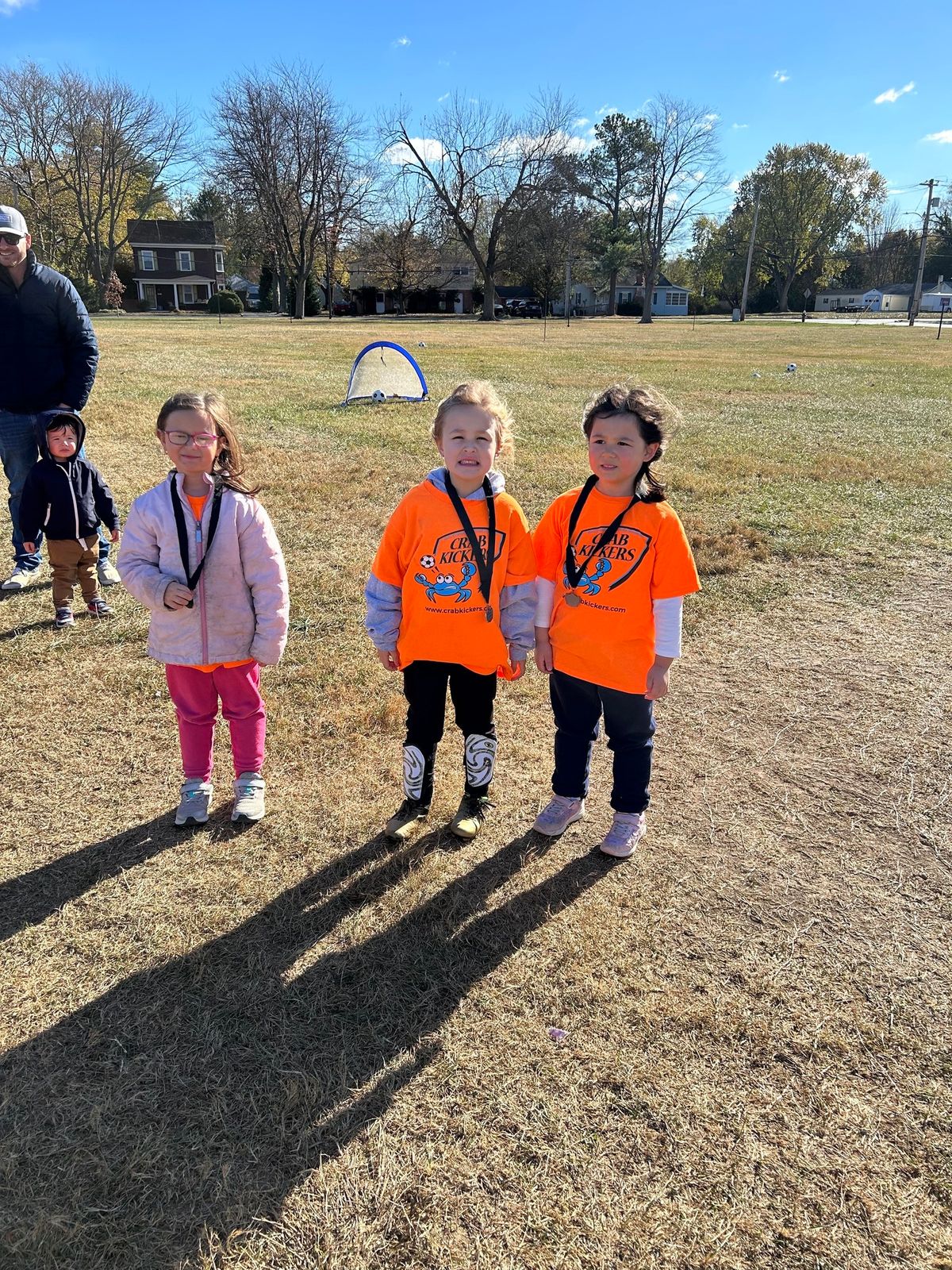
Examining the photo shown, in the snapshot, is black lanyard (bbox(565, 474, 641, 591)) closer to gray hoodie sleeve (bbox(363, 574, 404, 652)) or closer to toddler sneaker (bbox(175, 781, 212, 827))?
gray hoodie sleeve (bbox(363, 574, 404, 652))

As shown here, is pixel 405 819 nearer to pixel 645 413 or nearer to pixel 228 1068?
pixel 228 1068

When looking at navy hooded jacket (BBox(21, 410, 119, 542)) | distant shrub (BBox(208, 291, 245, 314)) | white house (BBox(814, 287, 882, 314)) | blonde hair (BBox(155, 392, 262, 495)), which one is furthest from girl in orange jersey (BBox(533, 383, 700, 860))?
white house (BBox(814, 287, 882, 314))

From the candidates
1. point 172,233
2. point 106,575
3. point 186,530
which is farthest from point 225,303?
point 186,530

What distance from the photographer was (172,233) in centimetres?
6359

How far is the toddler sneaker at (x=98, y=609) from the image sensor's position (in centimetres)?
500

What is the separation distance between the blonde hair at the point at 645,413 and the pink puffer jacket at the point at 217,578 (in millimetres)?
1190

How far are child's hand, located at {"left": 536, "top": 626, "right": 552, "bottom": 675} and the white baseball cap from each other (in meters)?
3.78

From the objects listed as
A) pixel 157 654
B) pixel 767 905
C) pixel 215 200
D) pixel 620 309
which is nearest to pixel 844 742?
pixel 767 905

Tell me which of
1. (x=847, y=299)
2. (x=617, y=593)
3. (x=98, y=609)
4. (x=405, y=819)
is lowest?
(x=405, y=819)

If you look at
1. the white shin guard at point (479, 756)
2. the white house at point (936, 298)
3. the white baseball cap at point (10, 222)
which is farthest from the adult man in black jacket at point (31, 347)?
the white house at point (936, 298)

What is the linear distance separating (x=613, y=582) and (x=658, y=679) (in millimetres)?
364

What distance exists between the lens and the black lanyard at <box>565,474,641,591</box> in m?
2.70

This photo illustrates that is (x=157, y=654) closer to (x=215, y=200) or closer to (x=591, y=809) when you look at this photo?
(x=591, y=809)

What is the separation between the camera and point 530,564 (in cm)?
280
